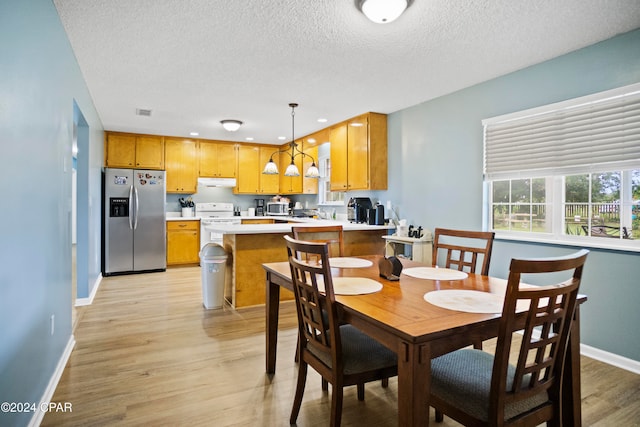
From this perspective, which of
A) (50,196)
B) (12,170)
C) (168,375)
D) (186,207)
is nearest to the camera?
(12,170)

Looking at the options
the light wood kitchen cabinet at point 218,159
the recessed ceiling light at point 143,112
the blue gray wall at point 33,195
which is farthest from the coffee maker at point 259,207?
the blue gray wall at point 33,195

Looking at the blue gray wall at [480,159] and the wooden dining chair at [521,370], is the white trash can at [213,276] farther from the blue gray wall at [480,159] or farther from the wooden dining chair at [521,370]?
the wooden dining chair at [521,370]

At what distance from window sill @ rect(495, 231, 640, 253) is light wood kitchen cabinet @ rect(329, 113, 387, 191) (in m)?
1.81

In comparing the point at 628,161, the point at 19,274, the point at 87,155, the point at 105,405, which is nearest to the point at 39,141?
the point at 19,274

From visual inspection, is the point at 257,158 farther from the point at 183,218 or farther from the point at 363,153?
the point at 363,153

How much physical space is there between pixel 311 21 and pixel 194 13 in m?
Answer: 0.77

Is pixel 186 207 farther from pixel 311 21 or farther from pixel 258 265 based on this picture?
pixel 311 21

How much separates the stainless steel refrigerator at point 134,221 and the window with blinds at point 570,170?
4.99 meters

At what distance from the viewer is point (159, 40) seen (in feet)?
9.01

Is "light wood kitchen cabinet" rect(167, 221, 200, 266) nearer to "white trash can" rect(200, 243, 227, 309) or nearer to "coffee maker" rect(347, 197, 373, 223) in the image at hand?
"white trash can" rect(200, 243, 227, 309)

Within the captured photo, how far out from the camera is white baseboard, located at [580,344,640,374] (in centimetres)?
257

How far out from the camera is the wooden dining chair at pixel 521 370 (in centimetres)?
122

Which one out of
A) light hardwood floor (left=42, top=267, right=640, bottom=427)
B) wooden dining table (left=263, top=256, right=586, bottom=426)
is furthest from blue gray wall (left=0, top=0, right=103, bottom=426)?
wooden dining table (left=263, top=256, right=586, bottom=426)

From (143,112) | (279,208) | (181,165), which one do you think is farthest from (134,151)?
(279,208)
